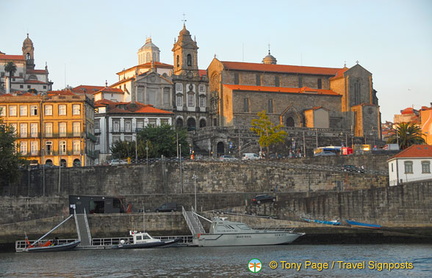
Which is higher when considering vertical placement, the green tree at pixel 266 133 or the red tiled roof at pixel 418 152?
the green tree at pixel 266 133

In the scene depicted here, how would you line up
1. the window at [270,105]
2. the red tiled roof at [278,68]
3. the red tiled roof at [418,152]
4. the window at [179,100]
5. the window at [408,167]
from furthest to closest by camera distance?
1. the red tiled roof at [278,68]
2. the window at [179,100]
3. the window at [270,105]
4. the window at [408,167]
5. the red tiled roof at [418,152]

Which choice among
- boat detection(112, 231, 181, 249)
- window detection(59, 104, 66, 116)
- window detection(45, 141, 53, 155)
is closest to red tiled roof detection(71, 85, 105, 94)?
window detection(59, 104, 66, 116)

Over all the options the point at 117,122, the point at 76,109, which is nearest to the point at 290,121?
the point at 117,122

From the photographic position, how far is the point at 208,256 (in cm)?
5959

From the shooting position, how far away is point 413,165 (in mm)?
77500

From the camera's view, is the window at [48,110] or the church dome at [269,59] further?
the church dome at [269,59]

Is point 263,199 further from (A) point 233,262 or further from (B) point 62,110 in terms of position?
(B) point 62,110

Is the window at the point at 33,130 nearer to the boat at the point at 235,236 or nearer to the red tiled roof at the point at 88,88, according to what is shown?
the boat at the point at 235,236

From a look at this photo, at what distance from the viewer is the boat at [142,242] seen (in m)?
66.7

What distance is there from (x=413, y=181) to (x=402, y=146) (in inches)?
1238

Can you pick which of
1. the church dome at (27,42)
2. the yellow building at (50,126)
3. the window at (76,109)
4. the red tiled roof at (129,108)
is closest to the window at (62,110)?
the yellow building at (50,126)

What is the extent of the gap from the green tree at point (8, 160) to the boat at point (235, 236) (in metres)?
20.1

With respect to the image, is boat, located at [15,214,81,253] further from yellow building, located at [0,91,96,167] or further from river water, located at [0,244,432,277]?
yellow building, located at [0,91,96,167]

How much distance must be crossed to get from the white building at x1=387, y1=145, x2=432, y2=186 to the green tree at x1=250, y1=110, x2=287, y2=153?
94.9 ft
